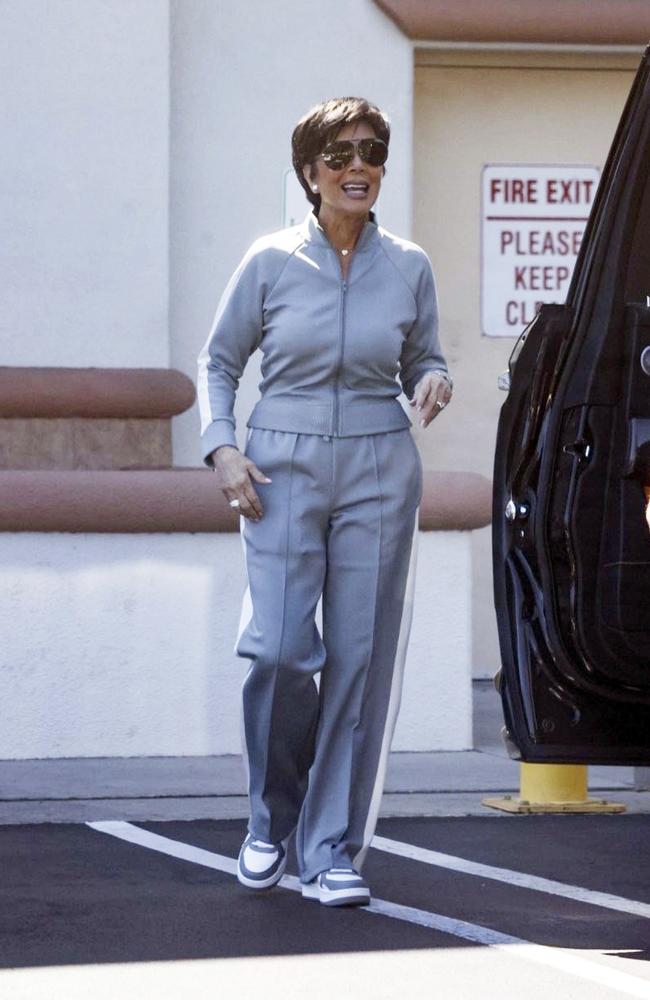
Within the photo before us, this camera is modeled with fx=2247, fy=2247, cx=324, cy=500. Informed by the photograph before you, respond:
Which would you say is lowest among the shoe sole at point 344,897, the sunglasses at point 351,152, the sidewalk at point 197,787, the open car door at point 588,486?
the sidewalk at point 197,787

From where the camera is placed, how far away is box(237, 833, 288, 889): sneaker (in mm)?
5398

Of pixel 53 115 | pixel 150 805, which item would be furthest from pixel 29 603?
pixel 53 115

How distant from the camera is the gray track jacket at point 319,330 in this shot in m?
5.28

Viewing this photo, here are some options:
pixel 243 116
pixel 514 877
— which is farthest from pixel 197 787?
pixel 243 116


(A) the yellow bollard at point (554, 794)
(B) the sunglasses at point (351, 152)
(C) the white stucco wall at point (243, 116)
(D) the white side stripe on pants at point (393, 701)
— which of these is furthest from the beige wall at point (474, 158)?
(B) the sunglasses at point (351, 152)

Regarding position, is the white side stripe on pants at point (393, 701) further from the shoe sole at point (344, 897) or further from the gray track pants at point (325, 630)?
the shoe sole at point (344, 897)

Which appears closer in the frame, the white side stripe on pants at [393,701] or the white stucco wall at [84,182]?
the white side stripe on pants at [393,701]

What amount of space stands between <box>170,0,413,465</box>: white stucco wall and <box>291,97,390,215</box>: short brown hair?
168 inches

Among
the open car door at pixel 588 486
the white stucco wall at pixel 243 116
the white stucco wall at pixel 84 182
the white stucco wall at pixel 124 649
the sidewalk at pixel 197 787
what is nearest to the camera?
the open car door at pixel 588 486

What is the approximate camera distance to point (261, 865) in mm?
5398

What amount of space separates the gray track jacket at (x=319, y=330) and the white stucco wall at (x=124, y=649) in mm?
2653

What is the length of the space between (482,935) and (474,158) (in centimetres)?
588

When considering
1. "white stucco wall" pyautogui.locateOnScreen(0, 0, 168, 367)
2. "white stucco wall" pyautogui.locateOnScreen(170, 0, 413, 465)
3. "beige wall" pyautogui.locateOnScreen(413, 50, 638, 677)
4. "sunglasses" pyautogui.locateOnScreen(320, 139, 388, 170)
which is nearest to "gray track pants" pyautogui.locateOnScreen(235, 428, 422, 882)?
"sunglasses" pyautogui.locateOnScreen(320, 139, 388, 170)

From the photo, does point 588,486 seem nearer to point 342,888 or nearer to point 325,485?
point 325,485
